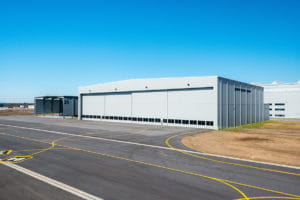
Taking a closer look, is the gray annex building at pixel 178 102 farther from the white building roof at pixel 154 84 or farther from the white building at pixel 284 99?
the white building at pixel 284 99

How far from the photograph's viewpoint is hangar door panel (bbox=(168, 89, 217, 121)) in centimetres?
4000

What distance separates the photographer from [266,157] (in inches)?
770

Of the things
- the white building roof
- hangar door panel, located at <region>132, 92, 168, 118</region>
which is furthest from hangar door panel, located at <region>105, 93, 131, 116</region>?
hangar door panel, located at <region>132, 92, 168, 118</region>

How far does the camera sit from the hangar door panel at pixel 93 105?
57.1m

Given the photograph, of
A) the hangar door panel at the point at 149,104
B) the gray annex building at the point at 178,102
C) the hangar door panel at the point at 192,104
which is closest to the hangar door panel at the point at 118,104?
the gray annex building at the point at 178,102

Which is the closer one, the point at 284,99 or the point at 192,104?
the point at 192,104

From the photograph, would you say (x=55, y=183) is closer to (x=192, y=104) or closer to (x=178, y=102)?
(x=192, y=104)

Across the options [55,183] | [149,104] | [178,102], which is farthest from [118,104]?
[55,183]

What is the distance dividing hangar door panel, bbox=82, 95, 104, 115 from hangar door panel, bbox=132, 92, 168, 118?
10.9m

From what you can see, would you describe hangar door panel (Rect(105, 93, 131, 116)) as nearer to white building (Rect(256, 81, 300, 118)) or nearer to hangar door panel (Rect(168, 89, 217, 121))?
hangar door panel (Rect(168, 89, 217, 121))

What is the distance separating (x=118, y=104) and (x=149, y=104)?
917 cm

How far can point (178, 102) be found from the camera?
4366 centimetres

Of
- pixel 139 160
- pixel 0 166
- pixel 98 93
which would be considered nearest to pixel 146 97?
pixel 98 93

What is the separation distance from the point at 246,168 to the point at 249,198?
18.2ft
